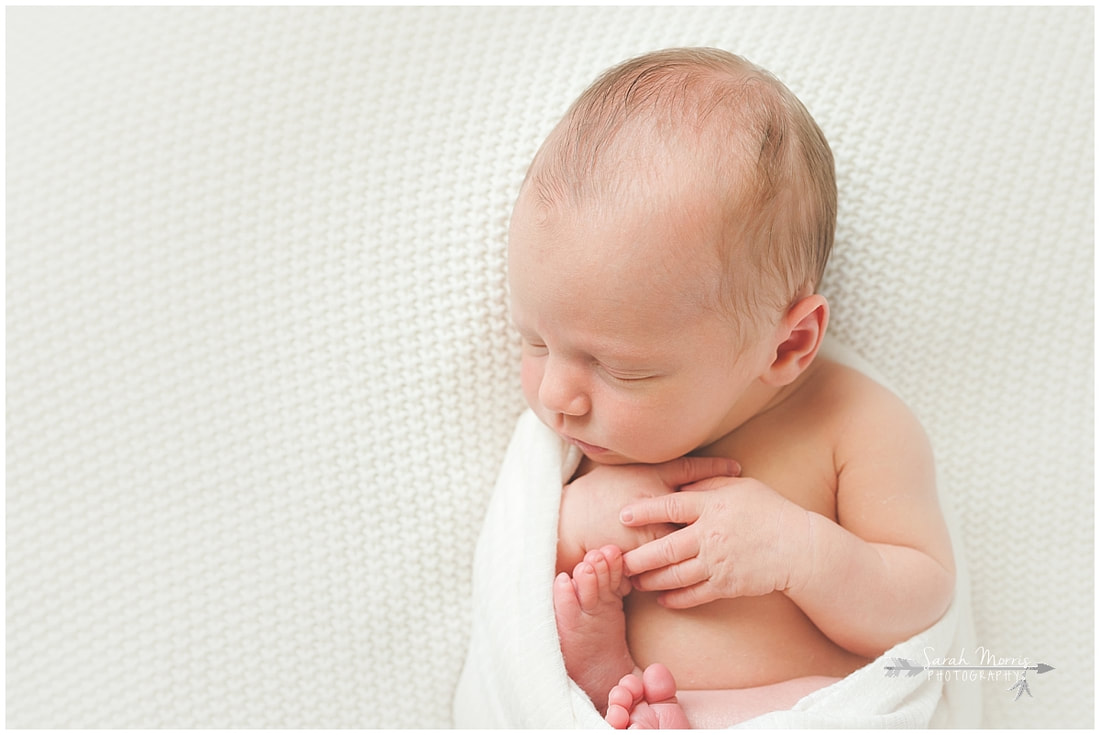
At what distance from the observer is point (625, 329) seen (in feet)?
3.88

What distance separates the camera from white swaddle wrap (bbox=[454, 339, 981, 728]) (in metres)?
1.27

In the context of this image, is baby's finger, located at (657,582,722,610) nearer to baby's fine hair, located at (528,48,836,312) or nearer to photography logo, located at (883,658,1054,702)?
photography logo, located at (883,658,1054,702)

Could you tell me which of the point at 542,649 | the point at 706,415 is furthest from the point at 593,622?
the point at 706,415

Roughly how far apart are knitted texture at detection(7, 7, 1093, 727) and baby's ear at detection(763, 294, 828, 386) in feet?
0.73

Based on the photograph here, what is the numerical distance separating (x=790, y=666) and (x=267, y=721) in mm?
738

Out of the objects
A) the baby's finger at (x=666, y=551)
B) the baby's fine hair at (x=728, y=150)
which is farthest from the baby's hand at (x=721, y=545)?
the baby's fine hair at (x=728, y=150)

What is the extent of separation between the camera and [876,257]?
1.50 m

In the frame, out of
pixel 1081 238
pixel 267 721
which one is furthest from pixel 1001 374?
pixel 267 721

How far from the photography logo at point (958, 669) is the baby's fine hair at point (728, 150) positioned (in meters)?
0.48

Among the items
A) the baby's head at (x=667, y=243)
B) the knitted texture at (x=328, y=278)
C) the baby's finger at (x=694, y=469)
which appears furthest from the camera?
the knitted texture at (x=328, y=278)

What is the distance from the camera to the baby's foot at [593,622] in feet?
4.28

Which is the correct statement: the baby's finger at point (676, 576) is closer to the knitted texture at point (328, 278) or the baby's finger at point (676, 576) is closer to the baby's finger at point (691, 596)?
the baby's finger at point (691, 596)

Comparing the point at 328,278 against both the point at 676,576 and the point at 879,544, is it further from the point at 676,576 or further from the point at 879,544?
the point at 879,544

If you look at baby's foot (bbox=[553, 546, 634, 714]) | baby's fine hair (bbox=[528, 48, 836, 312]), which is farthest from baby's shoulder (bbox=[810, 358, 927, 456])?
baby's foot (bbox=[553, 546, 634, 714])
